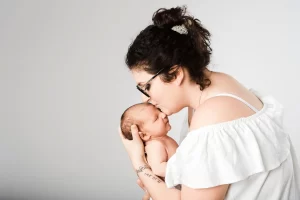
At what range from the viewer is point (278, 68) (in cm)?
266

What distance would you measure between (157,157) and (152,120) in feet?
0.55

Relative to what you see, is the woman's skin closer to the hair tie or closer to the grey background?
the hair tie

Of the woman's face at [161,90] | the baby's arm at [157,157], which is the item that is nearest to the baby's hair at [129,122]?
the baby's arm at [157,157]

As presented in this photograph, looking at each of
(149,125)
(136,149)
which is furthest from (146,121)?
(136,149)

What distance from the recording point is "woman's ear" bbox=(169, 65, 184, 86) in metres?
1.34

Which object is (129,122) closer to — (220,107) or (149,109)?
(149,109)

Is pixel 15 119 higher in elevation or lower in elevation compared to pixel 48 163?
higher

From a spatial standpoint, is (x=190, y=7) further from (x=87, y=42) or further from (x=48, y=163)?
(x=48, y=163)

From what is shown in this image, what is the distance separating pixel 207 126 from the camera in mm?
1205

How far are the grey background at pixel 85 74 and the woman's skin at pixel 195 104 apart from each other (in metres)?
1.17

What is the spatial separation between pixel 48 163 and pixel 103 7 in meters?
1.07

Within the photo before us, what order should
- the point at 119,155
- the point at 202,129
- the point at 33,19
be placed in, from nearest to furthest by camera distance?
the point at 202,129
the point at 33,19
the point at 119,155

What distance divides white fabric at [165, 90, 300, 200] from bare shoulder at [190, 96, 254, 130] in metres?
0.02

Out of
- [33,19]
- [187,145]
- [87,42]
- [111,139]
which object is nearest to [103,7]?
[87,42]
